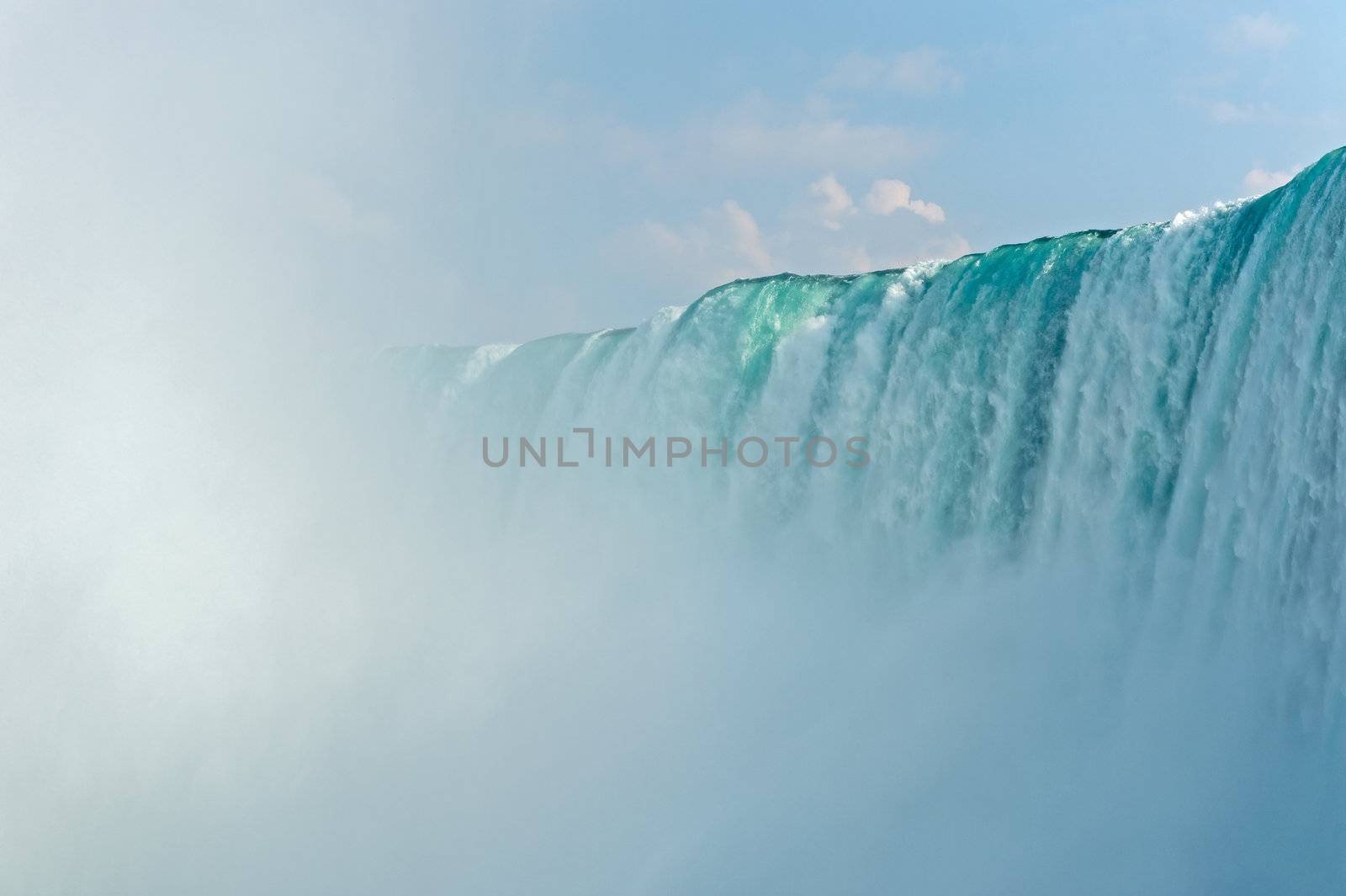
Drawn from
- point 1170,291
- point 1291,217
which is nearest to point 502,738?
point 1170,291

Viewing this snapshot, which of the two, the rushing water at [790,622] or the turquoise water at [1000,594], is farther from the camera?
the rushing water at [790,622]

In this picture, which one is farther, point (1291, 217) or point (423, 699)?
point (423, 699)

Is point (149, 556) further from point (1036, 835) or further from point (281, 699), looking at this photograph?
point (1036, 835)

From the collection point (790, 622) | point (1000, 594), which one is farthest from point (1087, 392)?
point (790, 622)

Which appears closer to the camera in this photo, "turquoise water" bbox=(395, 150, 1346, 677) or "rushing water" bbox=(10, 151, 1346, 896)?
"turquoise water" bbox=(395, 150, 1346, 677)

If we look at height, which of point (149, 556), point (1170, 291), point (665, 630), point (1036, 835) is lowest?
point (1036, 835)

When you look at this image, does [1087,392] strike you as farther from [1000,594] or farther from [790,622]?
[790,622]

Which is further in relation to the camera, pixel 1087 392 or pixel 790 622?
pixel 790 622

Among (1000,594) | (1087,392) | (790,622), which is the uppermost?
(1087,392)

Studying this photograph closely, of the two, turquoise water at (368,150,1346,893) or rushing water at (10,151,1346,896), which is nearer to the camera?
turquoise water at (368,150,1346,893)

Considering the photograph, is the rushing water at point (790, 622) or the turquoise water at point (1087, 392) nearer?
the turquoise water at point (1087, 392)

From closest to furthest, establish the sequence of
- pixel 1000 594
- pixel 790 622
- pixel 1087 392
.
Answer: pixel 1087 392 → pixel 1000 594 → pixel 790 622
